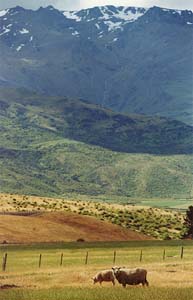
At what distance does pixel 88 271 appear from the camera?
6800 cm

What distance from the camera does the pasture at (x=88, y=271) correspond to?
51.7 metres

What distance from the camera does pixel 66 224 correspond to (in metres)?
133

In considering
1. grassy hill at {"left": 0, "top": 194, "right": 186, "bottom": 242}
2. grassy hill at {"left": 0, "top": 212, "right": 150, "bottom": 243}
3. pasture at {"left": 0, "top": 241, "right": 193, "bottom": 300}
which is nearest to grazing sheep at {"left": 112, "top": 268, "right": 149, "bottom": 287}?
pasture at {"left": 0, "top": 241, "right": 193, "bottom": 300}

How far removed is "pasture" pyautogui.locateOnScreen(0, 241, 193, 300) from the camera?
51656mm

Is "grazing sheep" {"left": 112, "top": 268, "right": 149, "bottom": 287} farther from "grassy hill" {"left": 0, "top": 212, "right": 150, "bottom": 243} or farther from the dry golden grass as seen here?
"grassy hill" {"left": 0, "top": 212, "right": 150, "bottom": 243}

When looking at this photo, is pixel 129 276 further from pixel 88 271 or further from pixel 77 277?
pixel 88 271

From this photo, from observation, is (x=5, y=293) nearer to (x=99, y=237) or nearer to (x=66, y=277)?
(x=66, y=277)

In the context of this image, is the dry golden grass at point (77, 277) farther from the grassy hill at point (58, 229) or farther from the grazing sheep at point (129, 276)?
the grassy hill at point (58, 229)

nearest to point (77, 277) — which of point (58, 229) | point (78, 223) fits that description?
point (58, 229)

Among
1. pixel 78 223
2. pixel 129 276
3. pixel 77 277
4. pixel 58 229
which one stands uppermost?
pixel 129 276

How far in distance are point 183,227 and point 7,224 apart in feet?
159

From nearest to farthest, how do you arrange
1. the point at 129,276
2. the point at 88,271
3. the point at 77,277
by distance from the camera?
the point at 129,276 < the point at 77,277 < the point at 88,271

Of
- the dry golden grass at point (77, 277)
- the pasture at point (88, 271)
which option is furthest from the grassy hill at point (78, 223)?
the dry golden grass at point (77, 277)

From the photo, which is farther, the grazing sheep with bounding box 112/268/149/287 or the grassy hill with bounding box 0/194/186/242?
the grassy hill with bounding box 0/194/186/242
